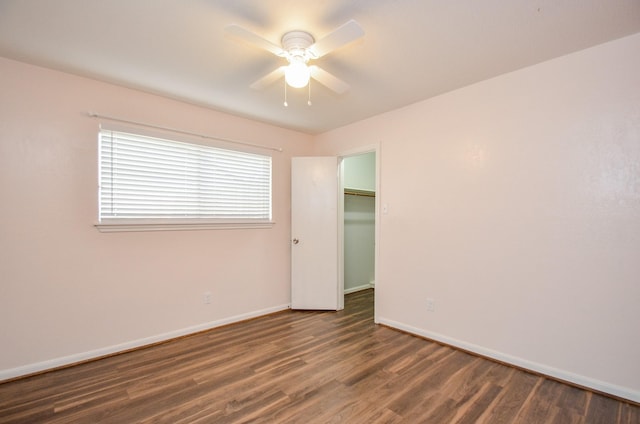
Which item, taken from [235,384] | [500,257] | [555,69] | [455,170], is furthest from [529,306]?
[235,384]

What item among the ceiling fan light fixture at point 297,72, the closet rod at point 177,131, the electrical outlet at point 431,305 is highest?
the ceiling fan light fixture at point 297,72

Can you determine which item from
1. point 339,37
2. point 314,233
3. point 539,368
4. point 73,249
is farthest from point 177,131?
point 539,368

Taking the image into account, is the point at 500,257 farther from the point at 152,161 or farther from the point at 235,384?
the point at 152,161

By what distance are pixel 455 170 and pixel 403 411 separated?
2070 millimetres

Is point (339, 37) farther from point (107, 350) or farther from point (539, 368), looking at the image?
point (107, 350)

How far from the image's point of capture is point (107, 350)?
265cm

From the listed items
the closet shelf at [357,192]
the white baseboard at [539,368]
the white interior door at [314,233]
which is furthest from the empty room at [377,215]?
the closet shelf at [357,192]

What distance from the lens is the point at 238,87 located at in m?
2.77

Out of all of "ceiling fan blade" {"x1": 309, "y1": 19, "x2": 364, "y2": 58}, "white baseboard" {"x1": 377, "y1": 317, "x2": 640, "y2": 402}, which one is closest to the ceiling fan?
"ceiling fan blade" {"x1": 309, "y1": 19, "x2": 364, "y2": 58}

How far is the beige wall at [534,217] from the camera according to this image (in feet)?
6.67

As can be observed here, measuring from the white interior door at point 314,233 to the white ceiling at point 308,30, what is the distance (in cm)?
129

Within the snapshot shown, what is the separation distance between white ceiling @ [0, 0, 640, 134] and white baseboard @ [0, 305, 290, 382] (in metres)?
2.37

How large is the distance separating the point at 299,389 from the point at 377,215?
205 centimetres

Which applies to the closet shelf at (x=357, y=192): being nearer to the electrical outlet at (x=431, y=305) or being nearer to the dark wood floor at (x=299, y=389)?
the electrical outlet at (x=431, y=305)
